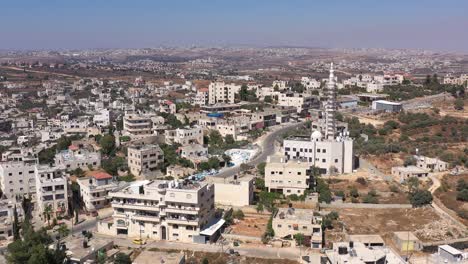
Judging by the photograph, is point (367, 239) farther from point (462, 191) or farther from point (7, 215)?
point (7, 215)

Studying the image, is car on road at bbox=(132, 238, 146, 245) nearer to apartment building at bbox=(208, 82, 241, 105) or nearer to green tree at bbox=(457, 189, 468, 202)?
green tree at bbox=(457, 189, 468, 202)

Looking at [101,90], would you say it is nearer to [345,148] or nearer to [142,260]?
[345,148]

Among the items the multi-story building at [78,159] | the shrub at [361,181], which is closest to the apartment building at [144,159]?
the multi-story building at [78,159]

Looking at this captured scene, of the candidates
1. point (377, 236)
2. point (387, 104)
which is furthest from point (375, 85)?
point (377, 236)

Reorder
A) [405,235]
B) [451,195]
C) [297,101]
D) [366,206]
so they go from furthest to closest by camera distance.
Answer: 1. [297,101]
2. [451,195]
3. [366,206]
4. [405,235]

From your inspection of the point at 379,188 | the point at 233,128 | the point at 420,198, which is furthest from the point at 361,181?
the point at 233,128

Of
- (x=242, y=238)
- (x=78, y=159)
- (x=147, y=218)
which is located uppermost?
(x=78, y=159)
